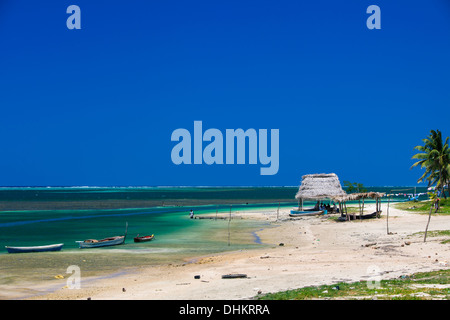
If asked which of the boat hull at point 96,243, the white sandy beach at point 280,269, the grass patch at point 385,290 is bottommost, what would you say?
the boat hull at point 96,243

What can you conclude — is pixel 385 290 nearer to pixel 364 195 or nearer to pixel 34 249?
pixel 34 249

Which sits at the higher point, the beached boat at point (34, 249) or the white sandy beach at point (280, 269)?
the white sandy beach at point (280, 269)

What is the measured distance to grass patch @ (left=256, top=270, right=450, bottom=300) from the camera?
34.4ft

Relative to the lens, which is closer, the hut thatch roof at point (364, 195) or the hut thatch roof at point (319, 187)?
the hut thatch roof at point (364, 195)

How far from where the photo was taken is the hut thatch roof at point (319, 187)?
4641cm

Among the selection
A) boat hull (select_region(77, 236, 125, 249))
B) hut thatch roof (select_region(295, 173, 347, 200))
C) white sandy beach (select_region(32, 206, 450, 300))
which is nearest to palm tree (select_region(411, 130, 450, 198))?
hut thatch roof (select_region(295, 173, 347, 200))

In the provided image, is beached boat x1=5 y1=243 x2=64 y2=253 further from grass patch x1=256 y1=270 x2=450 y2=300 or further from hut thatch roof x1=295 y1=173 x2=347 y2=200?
hut thatch roof x1=295 y1=173 x2=347 y2=200

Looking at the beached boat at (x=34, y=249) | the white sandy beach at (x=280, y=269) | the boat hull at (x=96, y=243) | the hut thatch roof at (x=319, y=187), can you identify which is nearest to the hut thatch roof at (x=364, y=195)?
the hut thatch roof at (x=319, y=187)

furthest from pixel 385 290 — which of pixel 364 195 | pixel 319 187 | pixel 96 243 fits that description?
pixel 319 187

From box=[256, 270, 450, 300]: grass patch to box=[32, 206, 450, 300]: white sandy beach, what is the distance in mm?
892

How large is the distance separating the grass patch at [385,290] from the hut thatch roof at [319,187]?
33.1 metres

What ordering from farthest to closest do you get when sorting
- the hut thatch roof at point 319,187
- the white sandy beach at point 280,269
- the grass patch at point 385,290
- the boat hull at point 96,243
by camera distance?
the hut thatch roof at point 319,187
the boat hull at point 96,243
the white sandy beach at point 280,269
the grass patch at point 385,290

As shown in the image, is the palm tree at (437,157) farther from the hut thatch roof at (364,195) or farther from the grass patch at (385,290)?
the grass patch at (385,290)

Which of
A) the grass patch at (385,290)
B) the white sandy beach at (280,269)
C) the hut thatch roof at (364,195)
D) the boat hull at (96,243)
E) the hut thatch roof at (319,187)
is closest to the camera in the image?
the grass patch at (385,290)
